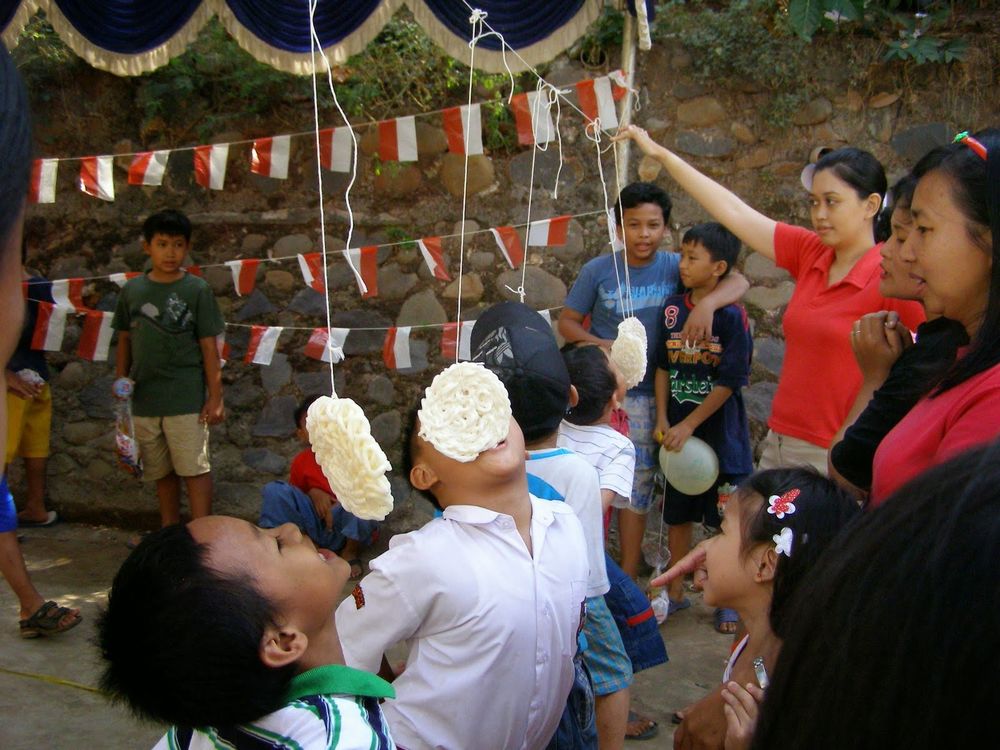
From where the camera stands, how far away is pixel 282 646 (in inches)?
48.4

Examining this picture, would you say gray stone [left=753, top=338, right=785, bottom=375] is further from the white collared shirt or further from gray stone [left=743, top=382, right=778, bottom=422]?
the white collared shirt

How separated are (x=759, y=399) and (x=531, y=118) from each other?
1694 millimetres

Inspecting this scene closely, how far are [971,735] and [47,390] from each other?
499 centimetres

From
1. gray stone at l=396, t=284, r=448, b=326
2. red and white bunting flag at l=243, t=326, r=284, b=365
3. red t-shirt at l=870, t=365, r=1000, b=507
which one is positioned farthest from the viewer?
gray stone at l=396, t=284, r=448, b=326

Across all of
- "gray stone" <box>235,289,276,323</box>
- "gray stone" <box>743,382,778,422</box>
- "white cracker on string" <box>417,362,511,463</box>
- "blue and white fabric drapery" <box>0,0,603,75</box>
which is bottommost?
"gray stone" <box>743,382,778,422</box>

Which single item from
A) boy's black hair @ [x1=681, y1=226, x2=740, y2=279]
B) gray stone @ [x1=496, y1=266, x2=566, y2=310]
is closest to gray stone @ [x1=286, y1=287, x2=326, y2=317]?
gray stone @ [x1=496, y1=266, x2=566, y2=310]

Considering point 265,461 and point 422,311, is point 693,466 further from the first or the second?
point 265,461

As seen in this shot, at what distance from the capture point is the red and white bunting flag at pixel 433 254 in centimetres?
432

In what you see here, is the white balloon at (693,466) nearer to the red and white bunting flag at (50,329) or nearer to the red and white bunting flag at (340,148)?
the red and white bunting flag at (340,148)

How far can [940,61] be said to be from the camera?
410 centimetres

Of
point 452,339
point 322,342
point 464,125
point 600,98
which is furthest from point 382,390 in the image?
point 600,98

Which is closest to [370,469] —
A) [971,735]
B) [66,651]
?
[971,735]

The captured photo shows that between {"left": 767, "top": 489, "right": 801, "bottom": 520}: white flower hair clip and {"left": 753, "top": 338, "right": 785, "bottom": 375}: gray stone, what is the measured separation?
112 inches

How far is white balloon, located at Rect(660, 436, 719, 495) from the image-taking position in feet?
11.6
